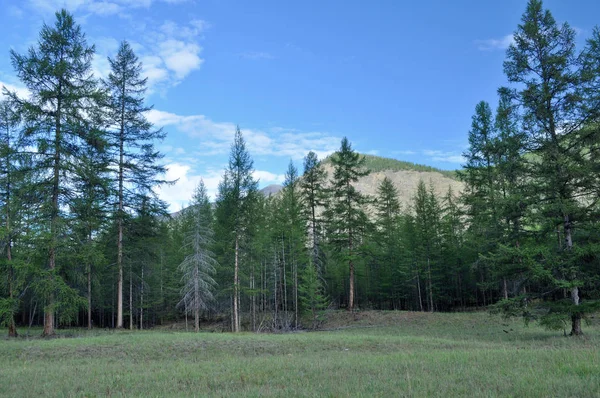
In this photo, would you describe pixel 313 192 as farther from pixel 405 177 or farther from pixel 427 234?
pixel 405 177

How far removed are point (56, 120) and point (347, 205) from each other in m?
22.2

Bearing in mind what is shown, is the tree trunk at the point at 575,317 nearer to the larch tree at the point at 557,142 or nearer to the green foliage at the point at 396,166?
the larch tree at the point at 557,142

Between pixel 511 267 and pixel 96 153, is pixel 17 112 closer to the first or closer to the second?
pixel 96 153

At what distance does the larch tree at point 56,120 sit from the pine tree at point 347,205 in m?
20.1

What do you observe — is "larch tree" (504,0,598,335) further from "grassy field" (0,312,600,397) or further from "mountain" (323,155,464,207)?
"mountain" (323,155,464,207)

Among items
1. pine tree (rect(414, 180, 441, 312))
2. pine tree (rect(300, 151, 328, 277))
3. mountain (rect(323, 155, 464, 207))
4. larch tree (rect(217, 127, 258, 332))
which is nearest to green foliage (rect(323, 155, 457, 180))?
mountain (rect(323, 155, 464, 207))

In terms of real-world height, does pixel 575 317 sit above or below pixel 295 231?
below

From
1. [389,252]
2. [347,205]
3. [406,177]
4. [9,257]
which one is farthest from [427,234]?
[406,177]

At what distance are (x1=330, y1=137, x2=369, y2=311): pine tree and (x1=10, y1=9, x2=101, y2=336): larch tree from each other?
20.1 m

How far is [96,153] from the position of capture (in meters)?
20.6

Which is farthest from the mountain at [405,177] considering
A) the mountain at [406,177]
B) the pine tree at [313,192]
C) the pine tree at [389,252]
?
the pine tree at [313,192]

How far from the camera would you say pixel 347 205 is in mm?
32906

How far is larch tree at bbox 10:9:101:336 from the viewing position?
699 inches

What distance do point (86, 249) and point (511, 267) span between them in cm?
2014
